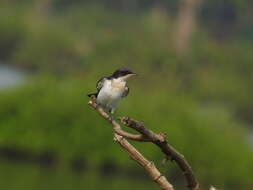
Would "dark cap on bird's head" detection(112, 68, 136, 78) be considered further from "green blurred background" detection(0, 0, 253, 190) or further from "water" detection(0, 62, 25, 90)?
"water" detection(0, 62, 25, 90)

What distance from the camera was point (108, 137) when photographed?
1276 inches

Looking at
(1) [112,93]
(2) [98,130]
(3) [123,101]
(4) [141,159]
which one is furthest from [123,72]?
(3) [123,101]

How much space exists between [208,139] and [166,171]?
420 centimetres

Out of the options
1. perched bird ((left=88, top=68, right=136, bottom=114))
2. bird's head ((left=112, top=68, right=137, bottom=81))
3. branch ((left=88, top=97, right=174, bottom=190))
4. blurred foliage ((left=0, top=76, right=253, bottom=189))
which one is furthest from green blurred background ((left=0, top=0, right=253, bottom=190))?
branch ((left=88, top=97, right=174, bottom=190))

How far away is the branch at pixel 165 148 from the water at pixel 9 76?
27.8m

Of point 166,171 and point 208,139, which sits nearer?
point 166,171

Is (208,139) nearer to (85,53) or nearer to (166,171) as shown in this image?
(166,171)

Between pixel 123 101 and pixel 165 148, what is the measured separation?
27.1 meters

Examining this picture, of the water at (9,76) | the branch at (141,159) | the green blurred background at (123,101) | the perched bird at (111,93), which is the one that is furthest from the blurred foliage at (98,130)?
the branch at (141,159)

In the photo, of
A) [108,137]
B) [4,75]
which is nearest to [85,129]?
[108,137]

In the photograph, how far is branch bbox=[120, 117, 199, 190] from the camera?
5844 mm

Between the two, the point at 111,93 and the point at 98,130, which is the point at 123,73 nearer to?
the point at 111,93

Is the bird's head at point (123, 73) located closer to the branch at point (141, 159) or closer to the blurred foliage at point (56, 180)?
the branch at point (141, 159)

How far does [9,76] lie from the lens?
37969 millimetres
